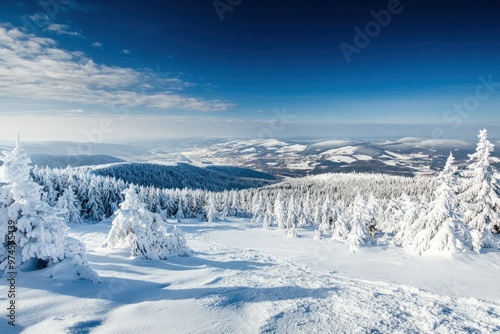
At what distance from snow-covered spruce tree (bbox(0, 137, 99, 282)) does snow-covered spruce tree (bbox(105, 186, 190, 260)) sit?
18.0ft

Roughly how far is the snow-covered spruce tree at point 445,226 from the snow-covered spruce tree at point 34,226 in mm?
22328

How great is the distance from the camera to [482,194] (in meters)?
22.0

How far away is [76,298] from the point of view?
9094 millimetres

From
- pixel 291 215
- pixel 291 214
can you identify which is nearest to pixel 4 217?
pixel 291 215

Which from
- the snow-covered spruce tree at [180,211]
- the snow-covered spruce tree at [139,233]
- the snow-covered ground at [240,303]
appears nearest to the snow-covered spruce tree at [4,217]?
the snow-covered ground at [240,303]

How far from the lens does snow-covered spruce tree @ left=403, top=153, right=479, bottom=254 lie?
64.4ft

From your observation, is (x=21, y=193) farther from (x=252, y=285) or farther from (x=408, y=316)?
(x=408, y=316)

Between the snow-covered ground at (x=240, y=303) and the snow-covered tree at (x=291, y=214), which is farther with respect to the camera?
the snow-covered tree at (x=291, y=214)

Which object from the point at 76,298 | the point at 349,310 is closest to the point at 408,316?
the point at 349,310

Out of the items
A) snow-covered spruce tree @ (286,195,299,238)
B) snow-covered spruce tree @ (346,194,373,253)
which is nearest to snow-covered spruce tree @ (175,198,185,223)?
snow-covered spruce tree @ (286,195,299,238)

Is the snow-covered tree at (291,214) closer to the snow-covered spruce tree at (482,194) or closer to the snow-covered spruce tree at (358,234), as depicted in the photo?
the snow-covered spruce tree at (358,234)

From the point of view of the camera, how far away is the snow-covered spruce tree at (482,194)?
21594 mm

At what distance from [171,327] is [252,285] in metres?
5.03

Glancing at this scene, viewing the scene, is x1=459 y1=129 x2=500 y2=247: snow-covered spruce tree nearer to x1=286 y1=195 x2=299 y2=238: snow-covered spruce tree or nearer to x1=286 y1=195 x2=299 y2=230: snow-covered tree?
x1=286 y1=195 x2=299 y2=238: snow-covered spruce tree
